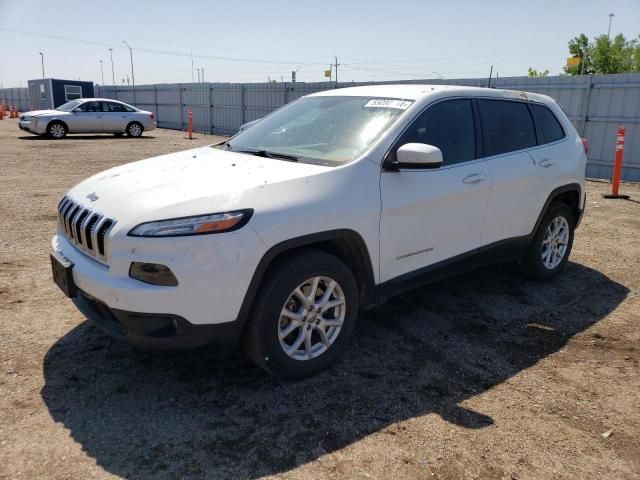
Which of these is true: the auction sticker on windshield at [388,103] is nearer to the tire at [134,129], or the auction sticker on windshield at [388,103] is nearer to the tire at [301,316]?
the tire at [301,316]

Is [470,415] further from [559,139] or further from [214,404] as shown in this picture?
[559,139]

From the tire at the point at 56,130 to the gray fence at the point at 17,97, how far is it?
Result: 28.5 m

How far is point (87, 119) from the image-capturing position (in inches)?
785

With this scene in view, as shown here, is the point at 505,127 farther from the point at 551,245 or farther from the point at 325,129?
the point at 325,129

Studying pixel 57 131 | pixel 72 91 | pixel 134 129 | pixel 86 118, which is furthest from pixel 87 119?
pixel 72 91

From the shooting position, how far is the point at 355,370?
3451mm

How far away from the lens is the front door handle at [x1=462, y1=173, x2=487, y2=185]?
3.97m

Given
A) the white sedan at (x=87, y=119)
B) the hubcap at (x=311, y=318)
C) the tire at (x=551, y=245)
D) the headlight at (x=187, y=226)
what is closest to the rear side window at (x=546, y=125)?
the tire at (x=551, y=245)

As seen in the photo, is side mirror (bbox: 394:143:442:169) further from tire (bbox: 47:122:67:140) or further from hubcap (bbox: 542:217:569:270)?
tire (bbox: 47:122:67:140)

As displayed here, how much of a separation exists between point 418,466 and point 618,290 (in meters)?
3.46

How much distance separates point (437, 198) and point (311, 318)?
1.27 meters

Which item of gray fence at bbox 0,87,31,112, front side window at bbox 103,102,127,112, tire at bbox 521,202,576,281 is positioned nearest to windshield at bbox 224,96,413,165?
tire at bbox 521,202,576,281

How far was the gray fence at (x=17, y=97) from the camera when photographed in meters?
44.2

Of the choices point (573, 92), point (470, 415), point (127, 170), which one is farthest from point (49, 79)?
point (470, 415)
